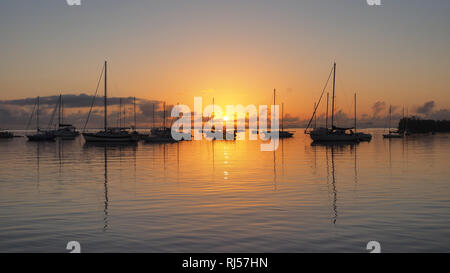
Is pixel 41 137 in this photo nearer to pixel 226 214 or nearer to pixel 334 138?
pixel 334 138

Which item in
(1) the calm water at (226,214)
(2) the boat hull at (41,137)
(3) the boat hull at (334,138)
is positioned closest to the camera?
(1) the calm water at (226,214)

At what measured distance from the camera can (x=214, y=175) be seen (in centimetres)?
3052

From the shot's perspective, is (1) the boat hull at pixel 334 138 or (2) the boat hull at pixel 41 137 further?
(2) the boat hull at pixel 41 137

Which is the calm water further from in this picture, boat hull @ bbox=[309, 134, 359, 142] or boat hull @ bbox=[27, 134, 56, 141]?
boat hull @ bbox=[27, 134, 56, 141]

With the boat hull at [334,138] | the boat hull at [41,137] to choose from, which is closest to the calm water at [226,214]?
the boat hull at [334,138]

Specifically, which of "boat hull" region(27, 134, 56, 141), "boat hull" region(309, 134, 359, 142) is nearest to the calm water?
"boat hull" region(309, 134, 359, 142)

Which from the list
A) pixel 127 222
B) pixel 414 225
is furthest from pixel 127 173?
pixel 414 225

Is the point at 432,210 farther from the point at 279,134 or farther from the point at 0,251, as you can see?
the point at 279,134

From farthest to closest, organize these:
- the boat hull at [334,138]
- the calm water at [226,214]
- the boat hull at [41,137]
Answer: the boat hull at [41,137] < the boat hull at [334,138] < the calm water at [226,214]

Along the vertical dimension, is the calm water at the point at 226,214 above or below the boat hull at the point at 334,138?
below

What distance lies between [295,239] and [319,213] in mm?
4340

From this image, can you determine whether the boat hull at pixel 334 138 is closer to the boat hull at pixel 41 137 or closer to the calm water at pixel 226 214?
the calm water at pixel 226 214

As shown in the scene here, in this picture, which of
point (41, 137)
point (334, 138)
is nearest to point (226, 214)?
point (334, 138)
